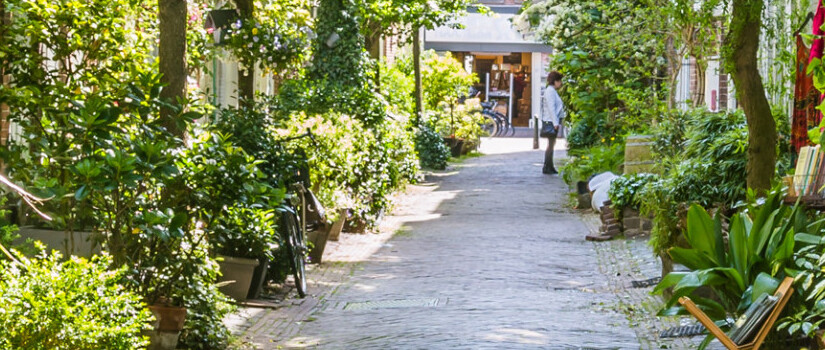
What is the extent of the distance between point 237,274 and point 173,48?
2480mm

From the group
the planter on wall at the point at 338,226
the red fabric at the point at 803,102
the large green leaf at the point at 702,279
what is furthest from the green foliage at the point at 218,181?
the planter on wall at the point at 338,226

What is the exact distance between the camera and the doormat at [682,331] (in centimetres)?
838

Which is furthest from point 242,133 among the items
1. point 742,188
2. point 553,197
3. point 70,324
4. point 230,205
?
point 553,197

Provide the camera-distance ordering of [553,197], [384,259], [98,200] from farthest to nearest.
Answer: [553,197] < [384,259] < [98,200]

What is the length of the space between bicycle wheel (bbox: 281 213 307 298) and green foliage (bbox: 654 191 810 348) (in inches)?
165

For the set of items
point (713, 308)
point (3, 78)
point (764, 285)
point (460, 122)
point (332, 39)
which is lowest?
point (713, 308)

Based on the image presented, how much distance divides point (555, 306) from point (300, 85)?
8.06 meters

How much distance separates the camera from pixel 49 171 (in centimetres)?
823

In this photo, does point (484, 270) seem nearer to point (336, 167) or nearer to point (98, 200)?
point (336, 167)

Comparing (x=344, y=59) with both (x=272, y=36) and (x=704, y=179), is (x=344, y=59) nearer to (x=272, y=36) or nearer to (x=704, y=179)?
(x=272, y=36)

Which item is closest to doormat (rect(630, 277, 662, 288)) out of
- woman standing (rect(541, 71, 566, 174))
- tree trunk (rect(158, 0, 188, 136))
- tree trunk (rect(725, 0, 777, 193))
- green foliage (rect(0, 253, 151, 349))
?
tree trunk (rect(725, 0, 777, 193))

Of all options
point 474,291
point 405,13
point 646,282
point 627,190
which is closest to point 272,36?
point 474,291

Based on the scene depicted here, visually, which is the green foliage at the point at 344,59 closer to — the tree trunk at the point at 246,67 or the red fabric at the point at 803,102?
the tree trunk at the point at 246,67

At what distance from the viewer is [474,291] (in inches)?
433
